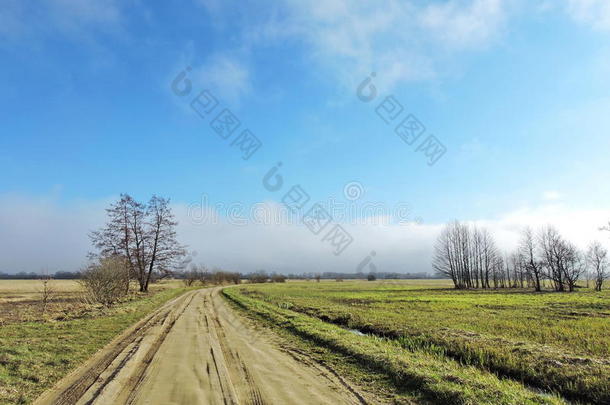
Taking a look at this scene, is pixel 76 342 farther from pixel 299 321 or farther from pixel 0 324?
pixel 299 321

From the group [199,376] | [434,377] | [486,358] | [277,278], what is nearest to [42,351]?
[199,376]

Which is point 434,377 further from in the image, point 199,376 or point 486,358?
point 199,376

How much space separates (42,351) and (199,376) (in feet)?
19.4

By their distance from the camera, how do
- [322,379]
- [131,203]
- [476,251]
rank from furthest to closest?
[476,251]
[131,203]
[322,379]

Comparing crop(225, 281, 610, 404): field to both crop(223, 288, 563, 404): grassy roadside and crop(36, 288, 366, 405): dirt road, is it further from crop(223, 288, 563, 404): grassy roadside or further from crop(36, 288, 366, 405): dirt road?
crop(36, 288, 366, 405): dirt road

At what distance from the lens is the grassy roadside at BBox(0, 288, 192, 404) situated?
7475 mm

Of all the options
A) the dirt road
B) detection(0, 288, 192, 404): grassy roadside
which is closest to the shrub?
detection(0, 288, 192, 404): grassy roadside

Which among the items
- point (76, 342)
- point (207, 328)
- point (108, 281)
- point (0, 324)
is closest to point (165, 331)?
point (207, 328)

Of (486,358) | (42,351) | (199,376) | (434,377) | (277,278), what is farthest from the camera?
(277,278)

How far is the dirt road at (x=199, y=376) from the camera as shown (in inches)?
269

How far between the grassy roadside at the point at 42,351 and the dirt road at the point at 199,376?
44 cm

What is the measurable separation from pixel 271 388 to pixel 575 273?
87901 millimetres

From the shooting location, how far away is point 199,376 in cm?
828

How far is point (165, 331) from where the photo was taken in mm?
15406
